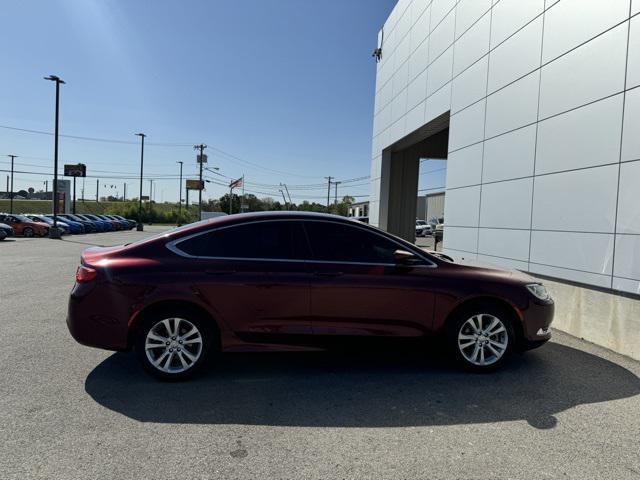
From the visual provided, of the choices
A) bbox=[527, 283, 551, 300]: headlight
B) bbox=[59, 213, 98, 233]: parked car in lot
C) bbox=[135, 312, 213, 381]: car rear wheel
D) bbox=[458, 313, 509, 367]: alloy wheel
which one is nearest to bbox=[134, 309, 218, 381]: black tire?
bbox=[135, 312, 213, 381]: car rear wheel

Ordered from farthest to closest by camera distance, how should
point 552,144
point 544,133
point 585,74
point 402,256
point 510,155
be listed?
point 510,155 → point 544,133 → point 552,144 → point 585,74 → point 402,256

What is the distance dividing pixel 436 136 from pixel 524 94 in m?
9.00

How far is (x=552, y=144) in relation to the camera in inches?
286

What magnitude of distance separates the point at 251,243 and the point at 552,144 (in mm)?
5500

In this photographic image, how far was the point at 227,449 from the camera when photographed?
3.16 metres

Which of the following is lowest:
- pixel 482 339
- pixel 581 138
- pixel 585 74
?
pixel 482 339

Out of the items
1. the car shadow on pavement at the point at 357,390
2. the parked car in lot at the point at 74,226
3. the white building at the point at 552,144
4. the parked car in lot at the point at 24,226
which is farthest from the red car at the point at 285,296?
the parked car in lot at the point at 74,226

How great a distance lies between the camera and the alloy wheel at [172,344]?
4.28 meters

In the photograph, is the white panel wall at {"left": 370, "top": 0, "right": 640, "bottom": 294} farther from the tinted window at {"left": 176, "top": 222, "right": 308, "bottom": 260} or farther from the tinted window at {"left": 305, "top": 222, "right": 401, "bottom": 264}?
the tinted window at {"left": 176, "top": 222, "right": 308, "bottom": 260}

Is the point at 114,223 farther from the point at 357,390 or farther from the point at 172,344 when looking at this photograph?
the point at 357,390

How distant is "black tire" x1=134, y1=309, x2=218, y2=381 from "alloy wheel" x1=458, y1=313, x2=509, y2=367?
2628mm

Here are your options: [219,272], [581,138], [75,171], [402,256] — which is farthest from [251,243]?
[75,171]

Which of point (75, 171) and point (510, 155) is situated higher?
point (75, 171)

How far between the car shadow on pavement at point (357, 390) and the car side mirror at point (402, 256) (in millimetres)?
1208
